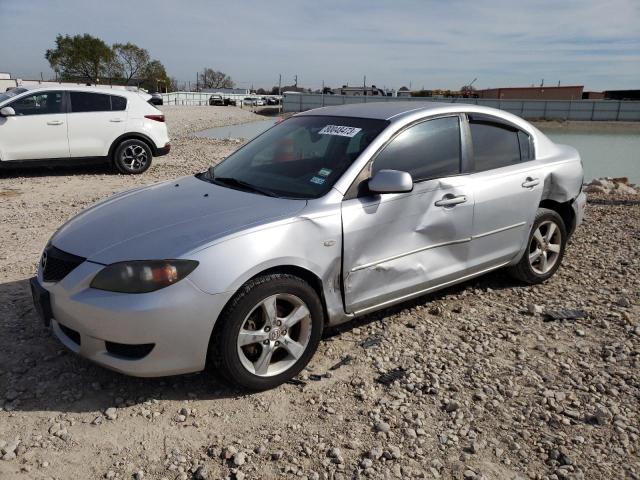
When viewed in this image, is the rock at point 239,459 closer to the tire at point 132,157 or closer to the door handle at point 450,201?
the door handle at point 450,201

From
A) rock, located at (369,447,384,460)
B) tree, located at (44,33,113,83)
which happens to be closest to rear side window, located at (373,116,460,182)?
rock, located at (369,447,384,460)

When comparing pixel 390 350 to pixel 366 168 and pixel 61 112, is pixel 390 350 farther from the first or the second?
pixel 61 112

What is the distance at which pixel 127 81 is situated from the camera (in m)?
74.0

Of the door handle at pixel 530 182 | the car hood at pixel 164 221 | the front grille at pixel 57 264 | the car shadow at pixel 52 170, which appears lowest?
the car shadow at pixel 52 170

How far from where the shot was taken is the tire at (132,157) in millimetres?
10547

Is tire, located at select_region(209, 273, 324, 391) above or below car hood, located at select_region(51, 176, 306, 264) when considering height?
below

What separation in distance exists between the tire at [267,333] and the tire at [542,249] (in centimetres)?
240

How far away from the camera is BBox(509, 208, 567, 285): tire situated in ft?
16.1

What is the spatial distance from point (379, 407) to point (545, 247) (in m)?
2.74

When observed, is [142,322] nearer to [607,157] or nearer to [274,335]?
[274,335]

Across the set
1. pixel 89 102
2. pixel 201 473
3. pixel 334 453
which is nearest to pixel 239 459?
pixel 201 473

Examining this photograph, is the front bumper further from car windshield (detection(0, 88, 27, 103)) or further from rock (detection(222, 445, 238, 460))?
car windshield (detection(0, 88, 27, 103))

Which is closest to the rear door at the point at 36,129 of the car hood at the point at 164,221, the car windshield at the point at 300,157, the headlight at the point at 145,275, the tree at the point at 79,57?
the car windshield at the point at 300,157

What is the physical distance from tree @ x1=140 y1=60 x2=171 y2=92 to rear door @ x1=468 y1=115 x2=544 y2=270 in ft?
253
